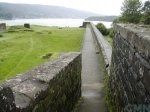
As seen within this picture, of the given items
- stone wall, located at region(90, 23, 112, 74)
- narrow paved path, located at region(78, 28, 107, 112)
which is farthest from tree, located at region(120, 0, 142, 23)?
narrow paved path, located at region(78, 28, 107, 112)

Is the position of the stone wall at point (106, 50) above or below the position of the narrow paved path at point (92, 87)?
above

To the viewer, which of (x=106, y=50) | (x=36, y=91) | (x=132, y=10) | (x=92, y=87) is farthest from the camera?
(x=132, y=10)

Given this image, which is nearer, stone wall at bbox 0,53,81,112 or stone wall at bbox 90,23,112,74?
stone wall at bbox 0,53,81,112

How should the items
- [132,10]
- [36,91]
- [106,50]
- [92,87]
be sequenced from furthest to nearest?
[132,10] → [106,50] → [92,87] → [36,91]

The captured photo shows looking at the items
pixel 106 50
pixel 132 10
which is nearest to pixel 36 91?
pixel 106 50

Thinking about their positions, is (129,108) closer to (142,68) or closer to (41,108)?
(142,68)

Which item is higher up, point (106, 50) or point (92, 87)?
point (106, 50)

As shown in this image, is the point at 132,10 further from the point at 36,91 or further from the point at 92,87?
the point at 36,91

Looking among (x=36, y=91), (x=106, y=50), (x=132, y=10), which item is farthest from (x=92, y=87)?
(x=132, y=10)

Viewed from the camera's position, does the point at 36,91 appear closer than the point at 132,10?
Yes

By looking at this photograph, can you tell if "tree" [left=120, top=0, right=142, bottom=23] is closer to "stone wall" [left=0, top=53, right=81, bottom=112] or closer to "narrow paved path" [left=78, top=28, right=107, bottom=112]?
"narrow paved path" [left=78, top=28, right=107, bottom=112]

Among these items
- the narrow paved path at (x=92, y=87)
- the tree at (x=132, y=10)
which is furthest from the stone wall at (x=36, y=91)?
the tree at (x=132, y=10)

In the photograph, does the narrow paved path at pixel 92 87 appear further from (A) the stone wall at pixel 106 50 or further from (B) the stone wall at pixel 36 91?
(B) the stone wall at pixel 36 91

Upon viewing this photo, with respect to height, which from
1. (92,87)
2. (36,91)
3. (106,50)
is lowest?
(92,87)
